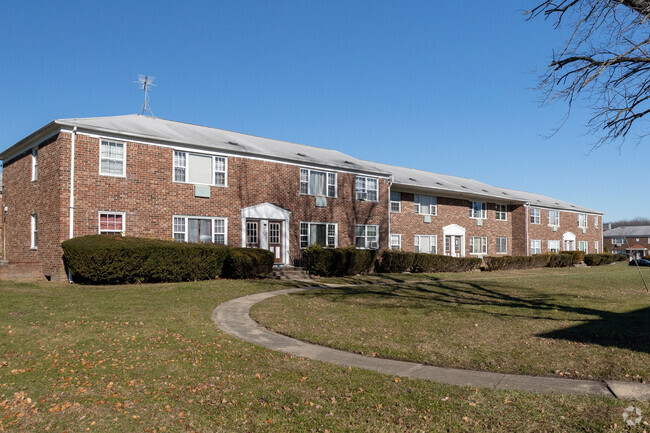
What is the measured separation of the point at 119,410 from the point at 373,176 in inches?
913

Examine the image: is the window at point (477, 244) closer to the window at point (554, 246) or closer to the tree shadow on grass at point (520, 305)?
the window at point (554, 246)

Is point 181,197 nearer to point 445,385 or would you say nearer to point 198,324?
point 198,324

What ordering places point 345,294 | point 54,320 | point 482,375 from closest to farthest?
1. point 482,375
2. point 54,320
3. point 345,294

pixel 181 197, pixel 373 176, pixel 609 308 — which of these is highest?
pixel 373 176

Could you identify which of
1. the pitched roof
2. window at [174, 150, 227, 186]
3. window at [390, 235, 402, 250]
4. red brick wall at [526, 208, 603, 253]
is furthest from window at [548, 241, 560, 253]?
the pitched roof

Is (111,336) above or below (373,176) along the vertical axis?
below

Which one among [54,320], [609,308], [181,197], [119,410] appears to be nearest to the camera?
[119,410]

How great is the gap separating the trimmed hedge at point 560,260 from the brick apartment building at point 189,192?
500 inches

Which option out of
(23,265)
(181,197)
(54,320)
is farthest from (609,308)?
(23,265)

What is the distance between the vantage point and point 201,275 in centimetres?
1788

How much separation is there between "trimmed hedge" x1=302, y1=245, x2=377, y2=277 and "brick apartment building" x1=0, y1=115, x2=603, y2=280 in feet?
5.78

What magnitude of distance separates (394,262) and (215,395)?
2073cm

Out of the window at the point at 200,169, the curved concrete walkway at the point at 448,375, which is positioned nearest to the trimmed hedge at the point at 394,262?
the window at the point at 200,169

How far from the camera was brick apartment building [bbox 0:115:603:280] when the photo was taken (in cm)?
1748
